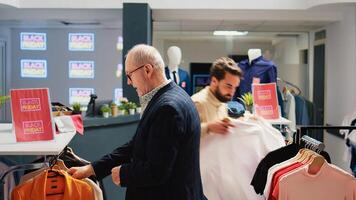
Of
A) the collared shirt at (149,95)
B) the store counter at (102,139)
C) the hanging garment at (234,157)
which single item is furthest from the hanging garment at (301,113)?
the collared shirt at (149,95)

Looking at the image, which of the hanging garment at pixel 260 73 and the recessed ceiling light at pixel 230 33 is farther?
the recessed ceiling light at pixel 230 33

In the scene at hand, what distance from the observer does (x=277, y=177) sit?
2.32 m

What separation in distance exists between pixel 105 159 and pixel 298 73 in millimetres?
6246

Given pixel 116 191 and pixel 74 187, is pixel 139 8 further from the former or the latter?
pixel 74 187

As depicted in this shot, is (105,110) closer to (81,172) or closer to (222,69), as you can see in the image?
(222,69)

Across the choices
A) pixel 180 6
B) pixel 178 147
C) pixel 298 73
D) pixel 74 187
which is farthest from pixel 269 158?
pixel 298 73

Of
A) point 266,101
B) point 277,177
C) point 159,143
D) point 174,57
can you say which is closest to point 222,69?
point 277,177

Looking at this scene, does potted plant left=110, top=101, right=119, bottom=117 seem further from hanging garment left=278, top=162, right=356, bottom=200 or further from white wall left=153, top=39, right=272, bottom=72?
white wall left=153, top=39, right=272, bottom=72

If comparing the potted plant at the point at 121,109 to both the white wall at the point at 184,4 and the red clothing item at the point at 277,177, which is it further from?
the red clothing item at the point at 277,177

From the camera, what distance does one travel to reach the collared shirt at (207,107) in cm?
271

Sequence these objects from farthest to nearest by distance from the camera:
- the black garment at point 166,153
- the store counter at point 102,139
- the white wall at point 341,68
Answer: the white wall at point 341,68, the store counter at point 102,139, the black garment at point 166,153

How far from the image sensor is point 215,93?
8.99ft

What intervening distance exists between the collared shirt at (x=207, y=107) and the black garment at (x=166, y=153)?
768mm

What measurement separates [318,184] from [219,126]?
0.69m
